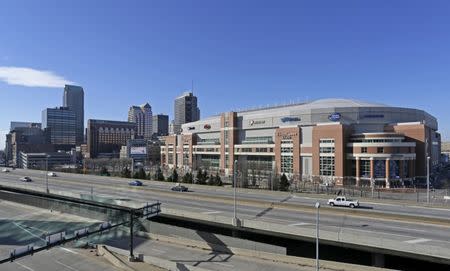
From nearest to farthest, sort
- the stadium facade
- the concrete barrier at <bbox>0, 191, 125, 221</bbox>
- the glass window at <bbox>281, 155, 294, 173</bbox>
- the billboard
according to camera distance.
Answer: the concrete barrier at <bbox>0, 191, 125, 221</bbox>
the stadium facade
the glass window at <bbox>281, 155, 294, 173</bbox>
the billboard

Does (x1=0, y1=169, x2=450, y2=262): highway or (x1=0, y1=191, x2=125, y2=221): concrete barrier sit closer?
(x1=0, y1=169, x2=450, y2=262): highway

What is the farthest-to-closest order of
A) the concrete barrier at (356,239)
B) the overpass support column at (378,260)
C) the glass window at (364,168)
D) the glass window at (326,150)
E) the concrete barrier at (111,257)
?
the glass window at (326,150)
the glass window at (364,168)
the concrete barrier at (111,257)
the overpass support column at (378,260)
the concrete barrier at (356,239)

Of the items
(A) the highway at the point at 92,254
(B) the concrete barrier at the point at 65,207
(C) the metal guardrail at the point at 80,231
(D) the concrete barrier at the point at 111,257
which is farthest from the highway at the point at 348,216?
(D) the concrete barrier at the point at 111,257

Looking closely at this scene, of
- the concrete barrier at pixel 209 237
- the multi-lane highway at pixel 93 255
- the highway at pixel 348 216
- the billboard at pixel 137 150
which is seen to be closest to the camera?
the highway at pixel 348 216

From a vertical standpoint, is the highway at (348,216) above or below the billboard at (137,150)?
below

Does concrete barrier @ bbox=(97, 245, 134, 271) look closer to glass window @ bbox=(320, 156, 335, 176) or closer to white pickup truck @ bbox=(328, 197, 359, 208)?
white pickup truck @ bbox=(328, 197, 359, 208)

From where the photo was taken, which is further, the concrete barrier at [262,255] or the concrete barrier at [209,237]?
the concrete barrier at [209,237]

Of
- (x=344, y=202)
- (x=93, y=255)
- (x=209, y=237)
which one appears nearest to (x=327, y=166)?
(x=344, y=202)

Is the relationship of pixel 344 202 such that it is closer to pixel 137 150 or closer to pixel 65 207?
pixel 65 207

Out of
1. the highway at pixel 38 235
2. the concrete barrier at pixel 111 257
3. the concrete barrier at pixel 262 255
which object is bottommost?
the highway at pixel 38 235

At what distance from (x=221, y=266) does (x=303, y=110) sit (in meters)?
85.5

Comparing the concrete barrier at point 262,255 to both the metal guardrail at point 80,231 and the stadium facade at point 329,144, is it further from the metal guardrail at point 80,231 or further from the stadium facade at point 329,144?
the stadium facade at point 329,144

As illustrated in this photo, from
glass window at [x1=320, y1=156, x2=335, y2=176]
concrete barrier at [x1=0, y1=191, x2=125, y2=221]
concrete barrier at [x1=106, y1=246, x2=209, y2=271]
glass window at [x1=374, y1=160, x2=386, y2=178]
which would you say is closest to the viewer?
concrete barrier at [x1=106, y1=246, x2=209, y2=271]

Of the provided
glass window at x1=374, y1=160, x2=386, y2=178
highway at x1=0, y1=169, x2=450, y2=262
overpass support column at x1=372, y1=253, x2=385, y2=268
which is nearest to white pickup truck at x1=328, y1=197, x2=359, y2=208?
highway at x1=0, y1=169, x2=450, y2=262
